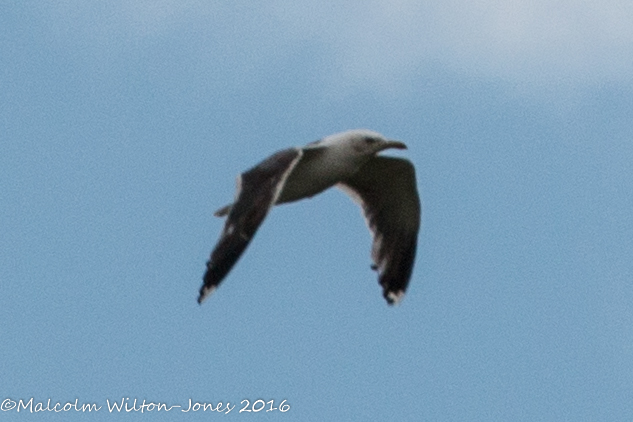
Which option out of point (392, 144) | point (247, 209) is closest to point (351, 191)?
point (392, 144)

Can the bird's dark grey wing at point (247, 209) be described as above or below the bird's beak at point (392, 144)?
below

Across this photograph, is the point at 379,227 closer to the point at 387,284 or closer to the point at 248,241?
the point at 387,284

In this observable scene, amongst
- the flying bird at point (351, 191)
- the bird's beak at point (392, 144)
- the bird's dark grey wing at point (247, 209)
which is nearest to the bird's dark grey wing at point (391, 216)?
the flying bird at point (351, 191)

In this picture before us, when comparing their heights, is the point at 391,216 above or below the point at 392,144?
below

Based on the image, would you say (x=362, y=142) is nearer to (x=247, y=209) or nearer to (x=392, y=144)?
(x=392, y=144)

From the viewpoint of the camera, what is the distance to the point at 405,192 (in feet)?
54.3

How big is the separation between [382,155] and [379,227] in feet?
2.97

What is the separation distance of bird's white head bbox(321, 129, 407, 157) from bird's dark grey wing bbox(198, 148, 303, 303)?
3.49ft

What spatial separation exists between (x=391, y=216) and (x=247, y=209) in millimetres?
3386

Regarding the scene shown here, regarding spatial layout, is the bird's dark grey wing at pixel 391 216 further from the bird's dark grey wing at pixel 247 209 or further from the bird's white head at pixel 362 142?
the bird's dark grey wing at pixel 247 209

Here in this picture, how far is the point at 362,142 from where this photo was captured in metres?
15.9

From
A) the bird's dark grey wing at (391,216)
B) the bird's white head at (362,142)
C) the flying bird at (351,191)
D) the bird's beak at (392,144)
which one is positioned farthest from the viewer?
the bird's dark grey wing at (391,216)

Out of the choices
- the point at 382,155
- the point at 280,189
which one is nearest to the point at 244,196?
the point at 280,189

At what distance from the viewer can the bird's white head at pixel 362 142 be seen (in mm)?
15852
